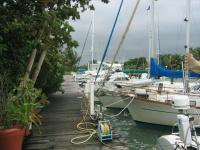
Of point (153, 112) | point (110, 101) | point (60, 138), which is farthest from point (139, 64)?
point (60, 138)

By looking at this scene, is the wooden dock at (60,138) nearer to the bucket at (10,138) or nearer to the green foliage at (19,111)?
the green foliage at (19,111)

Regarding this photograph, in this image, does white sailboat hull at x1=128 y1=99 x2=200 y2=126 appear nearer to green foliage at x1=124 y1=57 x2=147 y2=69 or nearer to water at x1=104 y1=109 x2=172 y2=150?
water at x1=104 y1=109 x2=172 y2=150

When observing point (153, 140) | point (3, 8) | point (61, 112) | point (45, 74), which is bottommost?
point (153, 140)

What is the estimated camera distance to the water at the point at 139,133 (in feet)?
48.3

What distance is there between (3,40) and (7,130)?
2574 mm

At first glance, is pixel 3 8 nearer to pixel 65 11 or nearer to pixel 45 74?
pixel 65 11

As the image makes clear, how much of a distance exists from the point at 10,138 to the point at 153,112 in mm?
11018

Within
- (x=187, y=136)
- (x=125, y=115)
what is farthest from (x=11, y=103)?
(x=125, y=115)

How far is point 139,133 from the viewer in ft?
56.7

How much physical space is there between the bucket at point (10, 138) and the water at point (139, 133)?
23.3 feet

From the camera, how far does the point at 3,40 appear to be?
897 cm

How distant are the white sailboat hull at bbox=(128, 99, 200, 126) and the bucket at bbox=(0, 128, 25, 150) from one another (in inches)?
411

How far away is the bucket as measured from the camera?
7246 mm

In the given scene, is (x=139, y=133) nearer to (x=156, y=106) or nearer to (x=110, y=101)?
(x=156, y=106)
